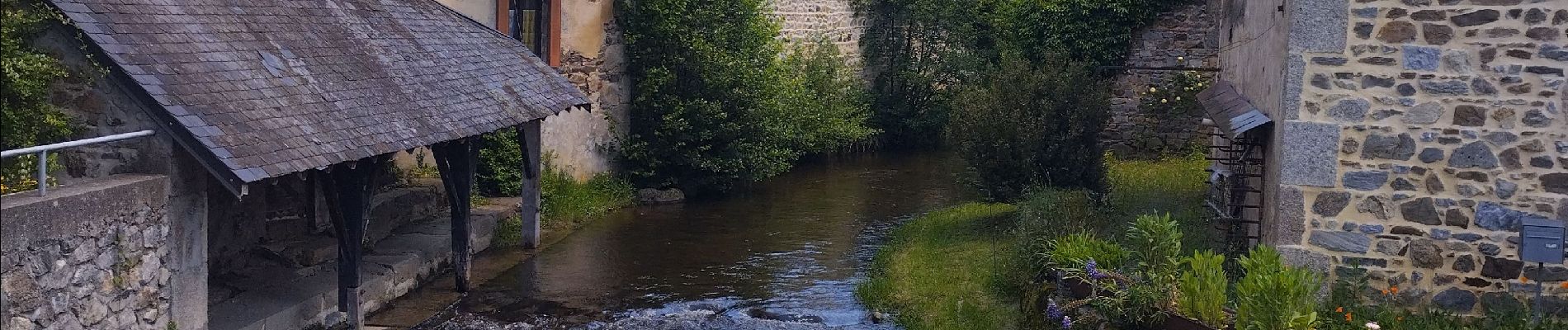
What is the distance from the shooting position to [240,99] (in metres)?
7.02

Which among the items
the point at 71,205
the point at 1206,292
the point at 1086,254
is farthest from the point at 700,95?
the point at 71,205

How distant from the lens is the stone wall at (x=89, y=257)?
5465 mm

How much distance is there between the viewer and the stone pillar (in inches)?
262

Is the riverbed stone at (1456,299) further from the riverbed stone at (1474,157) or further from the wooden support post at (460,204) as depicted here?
the wooden support post at (460,204)

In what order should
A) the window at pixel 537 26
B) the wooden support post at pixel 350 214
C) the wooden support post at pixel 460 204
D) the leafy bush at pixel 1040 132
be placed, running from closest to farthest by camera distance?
the wooden support post at pixel 350 214
the wooden support post at pixel 460 204
the leafy bush at pixel 1040 132
the window at pixel 537 26

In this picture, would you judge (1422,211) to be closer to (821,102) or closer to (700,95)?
(700,95)

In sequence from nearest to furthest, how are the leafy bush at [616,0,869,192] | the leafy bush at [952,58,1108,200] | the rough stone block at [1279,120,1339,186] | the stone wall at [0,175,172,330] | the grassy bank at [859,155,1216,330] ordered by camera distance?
the stone wall at [0,175,172,330] < the rough stone block at [1279,120,1339,186] < the grassy bank at [859,155,1216,330] < the leafy bush at [952,58,1108,200] < the leafy bush at [616,0,869,192]

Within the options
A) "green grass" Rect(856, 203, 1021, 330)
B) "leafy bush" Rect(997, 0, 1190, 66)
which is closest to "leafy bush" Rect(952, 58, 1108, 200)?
"green grass" Rect(856, 203, 1021, 330)

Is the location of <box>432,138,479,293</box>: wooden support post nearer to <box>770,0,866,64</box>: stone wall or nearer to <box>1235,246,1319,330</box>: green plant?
<box>1235,246,1319,330</box>: green plant

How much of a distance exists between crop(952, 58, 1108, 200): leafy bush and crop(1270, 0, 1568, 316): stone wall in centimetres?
425

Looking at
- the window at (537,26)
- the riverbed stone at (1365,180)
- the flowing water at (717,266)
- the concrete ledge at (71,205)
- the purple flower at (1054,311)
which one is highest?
the window at (537,26)

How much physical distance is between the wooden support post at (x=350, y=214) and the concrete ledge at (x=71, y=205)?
5.63 ft

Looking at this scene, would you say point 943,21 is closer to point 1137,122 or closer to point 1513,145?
point 1137,122

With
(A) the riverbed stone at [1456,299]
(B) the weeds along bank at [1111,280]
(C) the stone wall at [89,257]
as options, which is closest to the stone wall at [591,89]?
(B) the weeds along bank at [1111,280]
